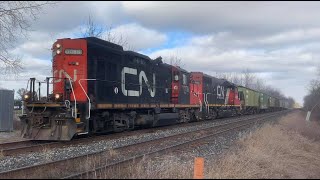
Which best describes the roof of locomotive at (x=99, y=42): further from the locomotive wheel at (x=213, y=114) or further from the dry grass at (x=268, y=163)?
the locomotive wheel at (x=213, y=114)

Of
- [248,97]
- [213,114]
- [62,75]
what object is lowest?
[213,114]

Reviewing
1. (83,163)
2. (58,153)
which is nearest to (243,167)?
(83,163)

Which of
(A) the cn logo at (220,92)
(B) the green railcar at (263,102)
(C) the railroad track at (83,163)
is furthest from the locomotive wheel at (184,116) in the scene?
(B) the green railcar at (263,102)

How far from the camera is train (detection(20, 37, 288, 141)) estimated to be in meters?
12.8

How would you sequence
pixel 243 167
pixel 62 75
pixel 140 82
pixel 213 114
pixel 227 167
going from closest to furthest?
pixel 227 167, pixel 243 167, pixel 62 75, pixel 140 82, pixel 213 114

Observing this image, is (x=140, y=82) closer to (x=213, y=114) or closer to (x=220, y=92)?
(x=213, y=114)

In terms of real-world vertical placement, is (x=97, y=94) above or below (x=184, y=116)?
above

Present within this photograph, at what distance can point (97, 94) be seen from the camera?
47.2 feet

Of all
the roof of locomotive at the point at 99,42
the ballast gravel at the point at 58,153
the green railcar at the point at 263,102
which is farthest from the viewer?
the green railcar at the point at 263,102

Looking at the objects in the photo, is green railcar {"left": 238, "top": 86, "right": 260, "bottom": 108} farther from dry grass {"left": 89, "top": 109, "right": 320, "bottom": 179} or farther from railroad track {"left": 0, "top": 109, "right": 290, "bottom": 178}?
railroad track {"left": 0, "top": 109, "right": 290, "bottom": 178}

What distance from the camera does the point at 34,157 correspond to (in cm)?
1035

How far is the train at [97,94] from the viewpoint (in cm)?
1281

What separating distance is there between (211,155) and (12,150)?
6.06 m

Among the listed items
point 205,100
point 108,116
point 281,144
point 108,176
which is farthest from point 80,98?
point 205,100
